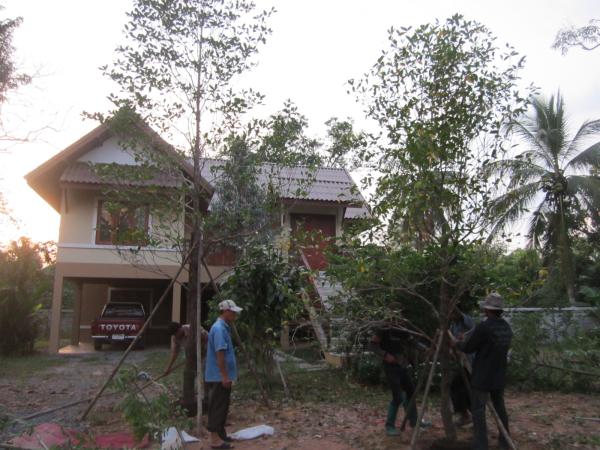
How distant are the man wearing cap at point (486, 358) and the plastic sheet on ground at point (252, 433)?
242cm

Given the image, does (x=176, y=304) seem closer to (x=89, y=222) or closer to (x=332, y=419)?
(x=89, y=222)

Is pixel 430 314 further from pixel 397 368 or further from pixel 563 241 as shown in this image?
pixel 563 241

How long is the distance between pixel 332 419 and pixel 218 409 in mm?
1977

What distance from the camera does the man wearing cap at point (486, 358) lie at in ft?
17.4

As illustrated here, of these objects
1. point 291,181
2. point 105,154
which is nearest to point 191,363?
point 291,181

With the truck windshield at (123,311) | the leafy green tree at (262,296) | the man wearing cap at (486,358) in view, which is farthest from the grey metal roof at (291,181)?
the truck windshield at (123,311)

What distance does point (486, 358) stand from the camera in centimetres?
538

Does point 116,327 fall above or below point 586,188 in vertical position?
below

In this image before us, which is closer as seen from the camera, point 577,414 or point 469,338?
point 469,338

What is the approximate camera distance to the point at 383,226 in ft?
20.0

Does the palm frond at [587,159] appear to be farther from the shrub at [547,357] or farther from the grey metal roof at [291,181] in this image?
the shrub at [547,357]

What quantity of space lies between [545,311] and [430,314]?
2348mm

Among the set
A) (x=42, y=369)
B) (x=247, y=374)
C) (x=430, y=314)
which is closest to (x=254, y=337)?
(x=247, y=374)

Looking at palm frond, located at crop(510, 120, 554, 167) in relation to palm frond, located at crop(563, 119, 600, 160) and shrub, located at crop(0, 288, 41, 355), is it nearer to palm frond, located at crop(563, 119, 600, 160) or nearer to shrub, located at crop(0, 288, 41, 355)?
palm frond, located at crop(563, 119, 600, 160)
